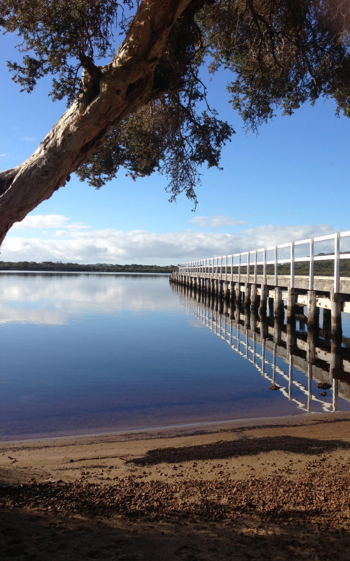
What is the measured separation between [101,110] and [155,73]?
66.0 inches

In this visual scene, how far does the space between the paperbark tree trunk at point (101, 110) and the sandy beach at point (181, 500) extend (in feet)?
9.45

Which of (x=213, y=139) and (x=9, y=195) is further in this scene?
(x=213, y=139)

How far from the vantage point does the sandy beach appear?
2590mm

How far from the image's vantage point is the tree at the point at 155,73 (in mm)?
4801

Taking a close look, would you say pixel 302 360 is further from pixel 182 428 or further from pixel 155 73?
pixel 155 73

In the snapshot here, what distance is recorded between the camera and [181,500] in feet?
10.8

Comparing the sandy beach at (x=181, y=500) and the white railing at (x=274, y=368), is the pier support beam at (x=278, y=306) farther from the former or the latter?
the sandy beach at (x=181, y=500)

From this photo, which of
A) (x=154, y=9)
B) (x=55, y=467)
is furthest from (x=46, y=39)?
(x=55, y=467)

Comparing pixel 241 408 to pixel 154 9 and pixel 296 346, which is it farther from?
pixel 154 9

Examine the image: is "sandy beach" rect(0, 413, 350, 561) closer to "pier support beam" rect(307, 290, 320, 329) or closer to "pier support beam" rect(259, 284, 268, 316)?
"pier support beam" rect(307, 290, 320, 329)

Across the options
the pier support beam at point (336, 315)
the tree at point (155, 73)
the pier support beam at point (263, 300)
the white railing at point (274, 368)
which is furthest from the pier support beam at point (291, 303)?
the tree at point (155, 73)

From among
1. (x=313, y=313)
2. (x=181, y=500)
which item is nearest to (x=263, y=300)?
(x=313, y=313)

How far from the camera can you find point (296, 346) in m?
12.5

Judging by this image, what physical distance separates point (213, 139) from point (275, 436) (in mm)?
5478
